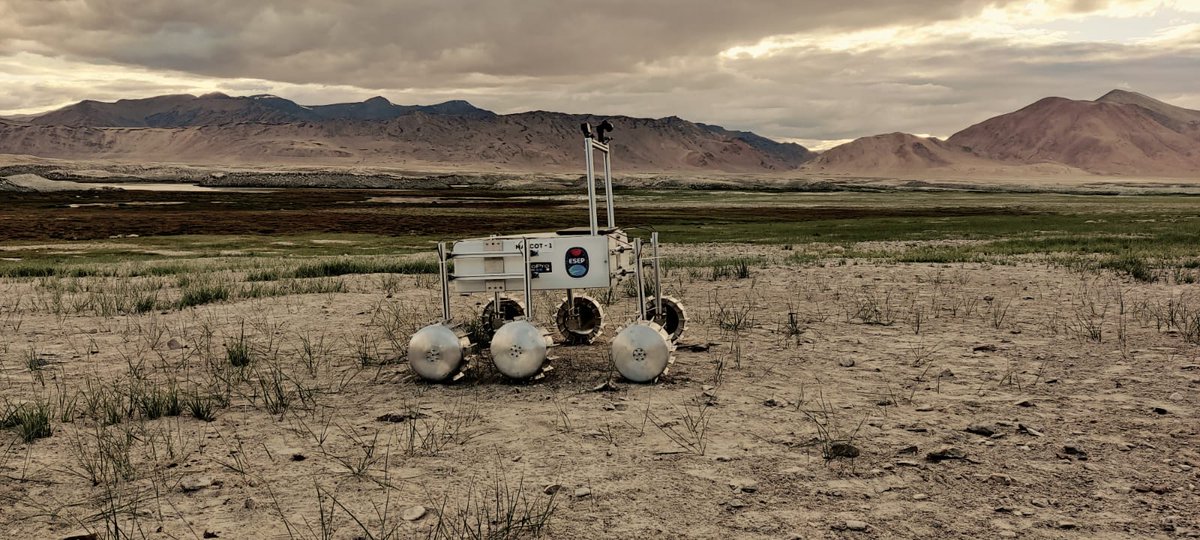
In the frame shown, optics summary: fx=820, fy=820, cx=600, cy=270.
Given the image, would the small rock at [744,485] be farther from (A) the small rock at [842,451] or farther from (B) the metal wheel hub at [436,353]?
(B) the metal wheel hub at [436,353]

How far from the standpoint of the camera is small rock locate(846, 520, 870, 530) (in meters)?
5.36

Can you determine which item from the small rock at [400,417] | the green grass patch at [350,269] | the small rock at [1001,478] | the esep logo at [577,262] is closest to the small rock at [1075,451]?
the small rock at [1001,478]

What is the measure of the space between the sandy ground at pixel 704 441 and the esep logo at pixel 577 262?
50.5 inches

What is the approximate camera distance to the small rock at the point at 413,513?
220 inches

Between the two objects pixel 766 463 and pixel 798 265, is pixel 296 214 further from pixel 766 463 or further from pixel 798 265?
pixel 766 463

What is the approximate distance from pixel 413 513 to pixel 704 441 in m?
2.63

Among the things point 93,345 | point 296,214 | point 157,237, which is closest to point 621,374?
point 93,345

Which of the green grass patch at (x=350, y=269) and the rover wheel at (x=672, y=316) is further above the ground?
the rover wheel at (x=672, y=316)

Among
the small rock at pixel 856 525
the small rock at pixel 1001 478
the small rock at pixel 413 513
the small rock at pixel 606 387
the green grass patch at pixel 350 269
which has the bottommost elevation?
the small rock at pixel 856 525

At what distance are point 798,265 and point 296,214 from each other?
5609cm

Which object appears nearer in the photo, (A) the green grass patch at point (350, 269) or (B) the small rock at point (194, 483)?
(B) the small rock at point (194, 483)

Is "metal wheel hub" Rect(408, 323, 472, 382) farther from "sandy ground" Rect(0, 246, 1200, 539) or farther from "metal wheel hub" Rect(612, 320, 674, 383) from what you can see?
"metal wheel hub" Rect(612, 320, 674, 383)

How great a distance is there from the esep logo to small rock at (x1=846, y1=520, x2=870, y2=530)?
462 cm

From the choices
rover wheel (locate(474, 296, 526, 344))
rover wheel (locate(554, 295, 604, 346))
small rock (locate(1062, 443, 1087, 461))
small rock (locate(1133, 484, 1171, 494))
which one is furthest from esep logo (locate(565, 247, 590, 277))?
small rock (locate(1133, 484, 1171, 494))
